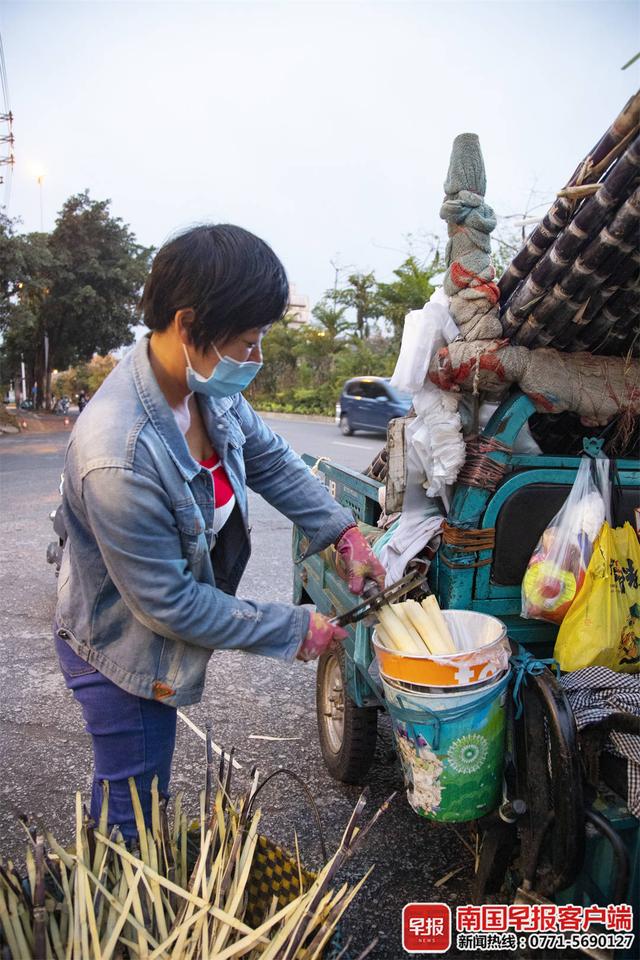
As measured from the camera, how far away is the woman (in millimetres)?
1577

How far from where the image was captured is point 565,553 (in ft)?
7.48

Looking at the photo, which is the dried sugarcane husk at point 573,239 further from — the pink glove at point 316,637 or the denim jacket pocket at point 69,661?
the denim jacket pocket at point 69,661

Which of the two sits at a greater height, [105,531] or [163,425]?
[163,425]

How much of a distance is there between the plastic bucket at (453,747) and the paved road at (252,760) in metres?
0.65

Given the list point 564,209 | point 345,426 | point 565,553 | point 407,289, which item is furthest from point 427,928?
point 407,289

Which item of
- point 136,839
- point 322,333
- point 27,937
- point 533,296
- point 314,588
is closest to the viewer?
point 27,937

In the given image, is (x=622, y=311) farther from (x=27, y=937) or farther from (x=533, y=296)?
(x=27, y=937)

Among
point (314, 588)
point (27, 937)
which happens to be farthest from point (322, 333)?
point (27, 937)

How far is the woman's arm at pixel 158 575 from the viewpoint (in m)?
1.55

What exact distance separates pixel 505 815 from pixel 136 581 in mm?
1129

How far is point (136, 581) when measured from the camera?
1.59 m

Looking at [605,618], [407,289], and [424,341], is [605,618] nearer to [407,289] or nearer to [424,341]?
[424,341]

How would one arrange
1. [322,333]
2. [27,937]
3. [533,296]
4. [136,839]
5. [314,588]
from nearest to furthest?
[27,937], [136,839], [533,296], [314,588], [322,333]

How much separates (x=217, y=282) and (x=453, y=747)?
4.22ft
